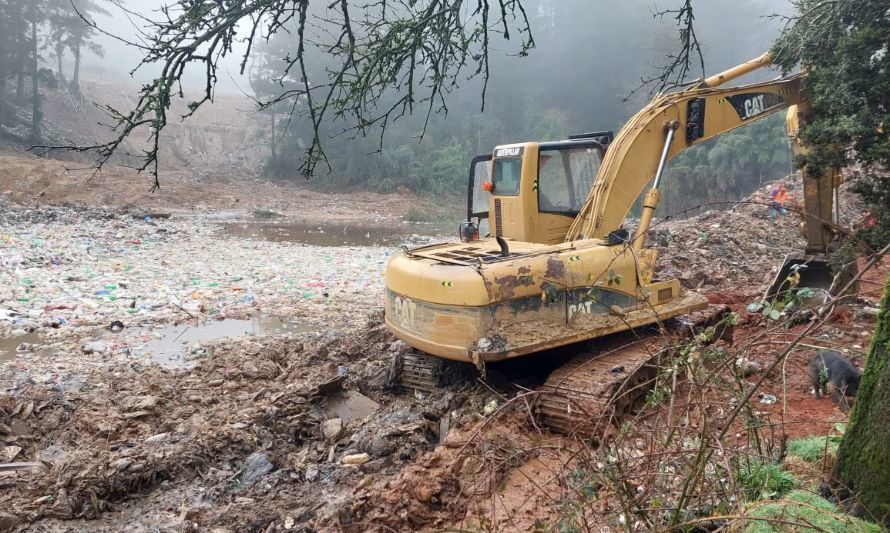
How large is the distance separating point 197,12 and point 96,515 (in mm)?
3095

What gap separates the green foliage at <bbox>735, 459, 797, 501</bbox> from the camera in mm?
2410

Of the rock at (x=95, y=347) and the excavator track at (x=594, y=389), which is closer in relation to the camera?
the excavator track at (x=594, y=389)

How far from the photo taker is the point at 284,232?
21078mm

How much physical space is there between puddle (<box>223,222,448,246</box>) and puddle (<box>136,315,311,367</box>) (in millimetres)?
9474

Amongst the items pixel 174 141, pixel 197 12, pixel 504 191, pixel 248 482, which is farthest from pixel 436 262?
pixel 174 141

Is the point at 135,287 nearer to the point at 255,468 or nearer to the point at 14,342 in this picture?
the point at 14,342

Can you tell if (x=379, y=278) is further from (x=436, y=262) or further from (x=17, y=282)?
(x=436, y=262)

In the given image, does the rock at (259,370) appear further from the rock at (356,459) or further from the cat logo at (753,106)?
the cat logo at (753,106)

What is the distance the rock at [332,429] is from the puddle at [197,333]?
2668mm

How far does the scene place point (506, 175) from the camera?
5691mm

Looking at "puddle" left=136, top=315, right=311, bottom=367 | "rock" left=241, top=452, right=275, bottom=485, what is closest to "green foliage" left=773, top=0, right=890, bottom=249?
"rock" left=241, top=452, right=275, bottom=485

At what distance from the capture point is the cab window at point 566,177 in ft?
18.0

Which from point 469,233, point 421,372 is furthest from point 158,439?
point 469,233

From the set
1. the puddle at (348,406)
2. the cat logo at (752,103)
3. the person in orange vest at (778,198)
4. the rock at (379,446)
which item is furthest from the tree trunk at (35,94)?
the cat logo at (752,103)
